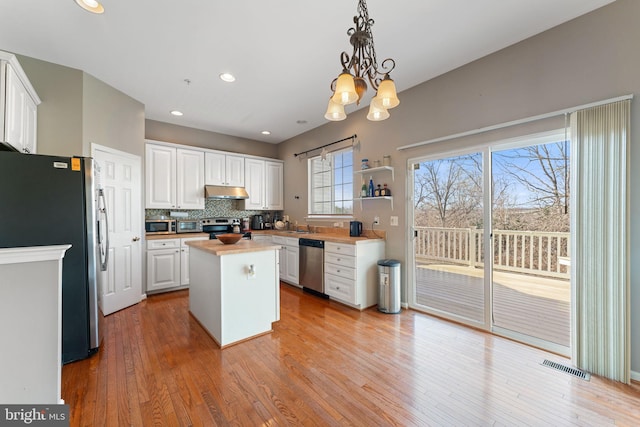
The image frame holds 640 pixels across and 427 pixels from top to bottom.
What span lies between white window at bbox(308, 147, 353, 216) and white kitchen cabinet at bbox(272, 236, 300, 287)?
83 cm

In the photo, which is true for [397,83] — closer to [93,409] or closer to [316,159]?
[316,159]

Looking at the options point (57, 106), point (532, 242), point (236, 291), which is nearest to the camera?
point (236, 291)

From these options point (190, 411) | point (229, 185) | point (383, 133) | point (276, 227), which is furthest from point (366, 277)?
point (229, 185)

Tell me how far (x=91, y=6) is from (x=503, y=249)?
4356mm

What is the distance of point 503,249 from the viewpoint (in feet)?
9.46

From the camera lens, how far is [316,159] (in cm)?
507

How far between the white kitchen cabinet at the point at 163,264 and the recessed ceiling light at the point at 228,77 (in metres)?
2.57

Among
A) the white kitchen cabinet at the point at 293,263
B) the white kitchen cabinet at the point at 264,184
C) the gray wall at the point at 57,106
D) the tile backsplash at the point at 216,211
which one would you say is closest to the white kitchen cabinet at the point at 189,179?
the tile backsplash at the point at 216,211

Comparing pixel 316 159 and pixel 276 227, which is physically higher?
pixel 316 159

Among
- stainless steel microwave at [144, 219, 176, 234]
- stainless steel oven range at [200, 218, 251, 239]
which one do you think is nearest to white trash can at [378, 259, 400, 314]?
stainless steel oven range at [200, 218, 251, 239]

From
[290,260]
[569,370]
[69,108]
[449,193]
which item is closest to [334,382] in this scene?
[569,370]

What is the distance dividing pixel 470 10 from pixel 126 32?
9.56ft

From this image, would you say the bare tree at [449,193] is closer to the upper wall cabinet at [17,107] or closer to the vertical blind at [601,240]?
the vertical blind at [601,240]

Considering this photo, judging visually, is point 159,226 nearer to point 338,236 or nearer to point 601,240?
point 338,236
